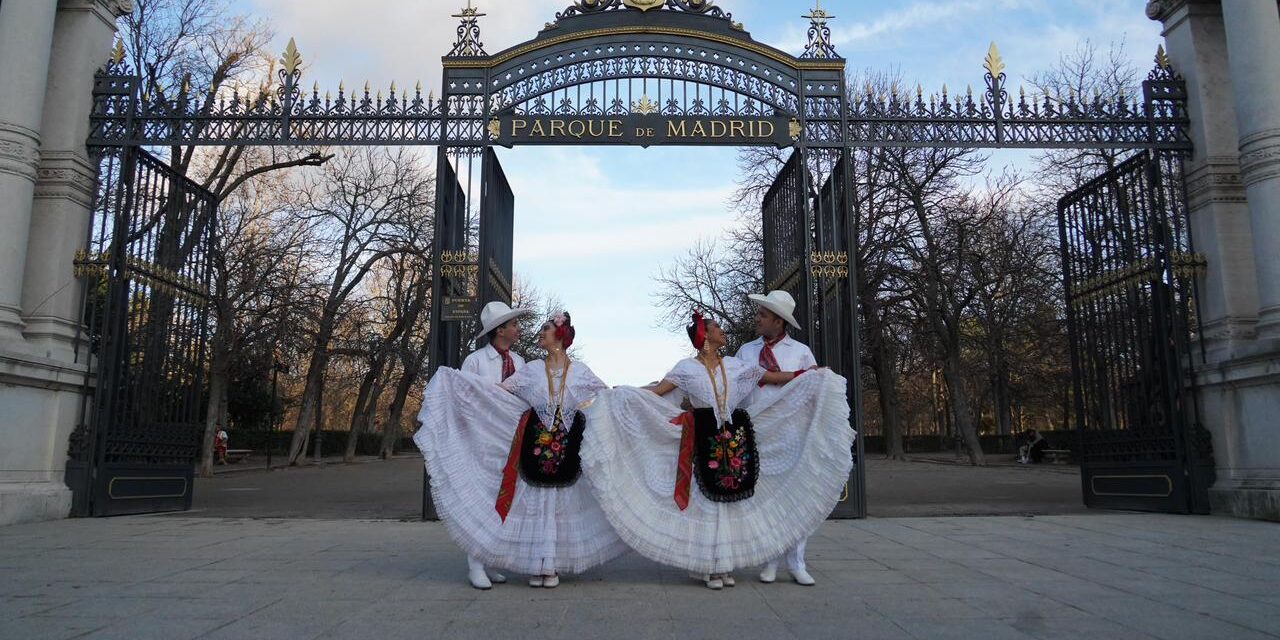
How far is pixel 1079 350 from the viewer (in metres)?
12.1

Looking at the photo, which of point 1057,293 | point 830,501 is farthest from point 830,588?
point 1057,293

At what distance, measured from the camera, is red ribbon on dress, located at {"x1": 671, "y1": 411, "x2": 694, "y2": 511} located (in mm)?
5727

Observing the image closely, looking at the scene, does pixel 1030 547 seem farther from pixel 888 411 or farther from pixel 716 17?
pixel 888 411

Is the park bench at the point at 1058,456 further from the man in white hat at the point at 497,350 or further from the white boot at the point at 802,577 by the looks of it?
the man in white hat at the point at 497,350

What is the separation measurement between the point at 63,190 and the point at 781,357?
9.41m

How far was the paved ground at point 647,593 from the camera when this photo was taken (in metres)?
4.36

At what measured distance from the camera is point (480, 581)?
5625mm

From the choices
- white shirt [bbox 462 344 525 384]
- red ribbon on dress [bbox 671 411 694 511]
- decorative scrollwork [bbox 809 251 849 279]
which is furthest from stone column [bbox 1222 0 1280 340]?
white shirt [bbox 462 344 525 384]

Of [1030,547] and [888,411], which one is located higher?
[888,411]

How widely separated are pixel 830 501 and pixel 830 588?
0.57 m

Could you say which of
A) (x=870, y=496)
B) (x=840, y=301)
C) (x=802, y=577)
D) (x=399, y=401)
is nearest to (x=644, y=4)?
(x=840, y=301)

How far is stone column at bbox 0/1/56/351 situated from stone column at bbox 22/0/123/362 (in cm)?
30

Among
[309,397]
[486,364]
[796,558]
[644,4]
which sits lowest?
[796,558]

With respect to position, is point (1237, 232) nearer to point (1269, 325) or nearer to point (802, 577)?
point (1269, 325)
